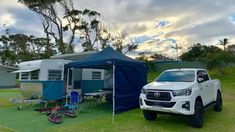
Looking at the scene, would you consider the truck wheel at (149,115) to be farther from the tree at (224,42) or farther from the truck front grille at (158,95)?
the tree at (224,42)

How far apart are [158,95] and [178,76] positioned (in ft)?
5.20

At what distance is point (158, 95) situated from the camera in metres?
8.00

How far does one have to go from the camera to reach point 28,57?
3975 cm

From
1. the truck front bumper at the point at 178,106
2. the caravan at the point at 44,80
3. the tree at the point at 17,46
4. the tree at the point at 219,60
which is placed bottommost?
the truck front bumper at the point at 178,106

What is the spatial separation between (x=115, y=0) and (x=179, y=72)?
12.6 metres

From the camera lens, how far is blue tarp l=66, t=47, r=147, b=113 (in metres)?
10.7

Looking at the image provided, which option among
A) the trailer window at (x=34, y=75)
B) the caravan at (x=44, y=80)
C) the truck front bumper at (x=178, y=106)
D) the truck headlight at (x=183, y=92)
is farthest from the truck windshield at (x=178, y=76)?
the trailer window at (x=34, y=75)

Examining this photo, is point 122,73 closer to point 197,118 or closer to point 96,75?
point 197,118

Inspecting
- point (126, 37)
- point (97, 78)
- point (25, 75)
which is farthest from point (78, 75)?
point (126, 37)

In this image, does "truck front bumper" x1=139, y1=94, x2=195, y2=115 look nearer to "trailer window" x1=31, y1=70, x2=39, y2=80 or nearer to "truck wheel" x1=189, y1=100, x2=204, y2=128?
"truck wheel" x1=189, y1=100, x2=204, y2=128

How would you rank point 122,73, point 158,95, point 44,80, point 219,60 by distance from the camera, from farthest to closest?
1. point 219,60
2. point 44,80
3. point 122,73
4. point 158,95

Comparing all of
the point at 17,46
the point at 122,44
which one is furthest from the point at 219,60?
the point at 17,46

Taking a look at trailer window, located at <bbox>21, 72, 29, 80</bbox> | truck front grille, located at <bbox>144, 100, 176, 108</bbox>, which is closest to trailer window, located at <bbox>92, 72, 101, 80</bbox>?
trailer window, located at <bbox>21, 72, 29, 80</bbox>

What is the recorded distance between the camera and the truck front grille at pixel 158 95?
779 centimetres
